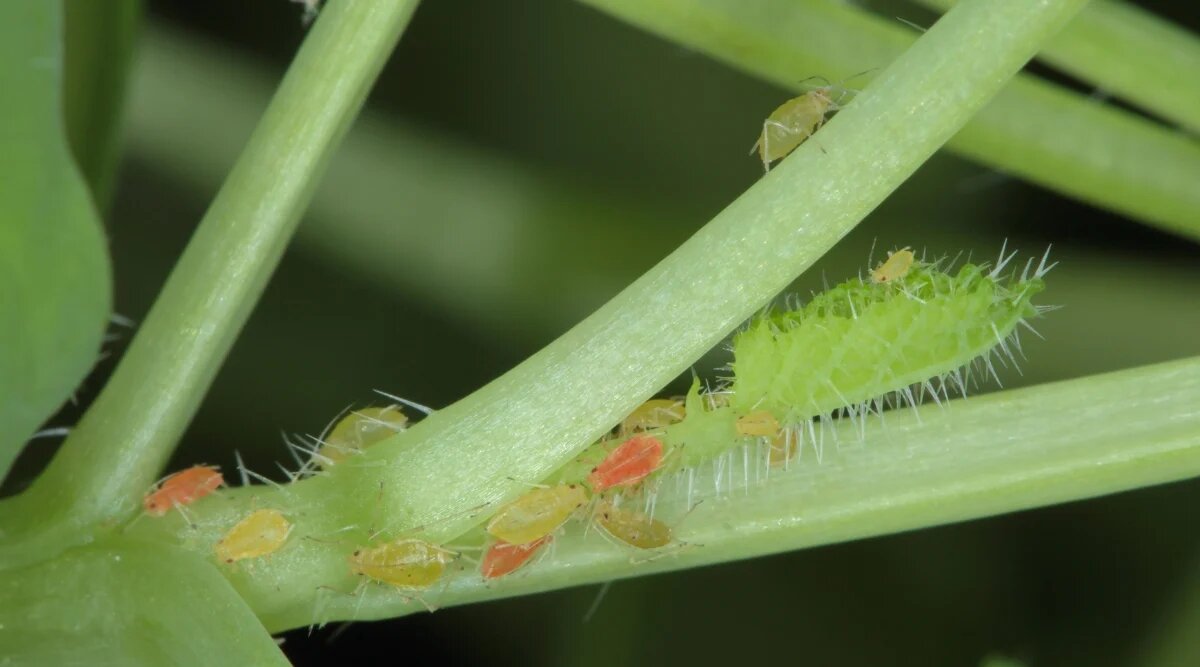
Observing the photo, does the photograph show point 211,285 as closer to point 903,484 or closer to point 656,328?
point 656,328

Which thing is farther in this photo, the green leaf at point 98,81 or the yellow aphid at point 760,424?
the green leaf at point 98,81

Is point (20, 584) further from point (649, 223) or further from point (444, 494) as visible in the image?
point (649, 223)

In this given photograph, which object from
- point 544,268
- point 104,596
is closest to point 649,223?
point 544,268

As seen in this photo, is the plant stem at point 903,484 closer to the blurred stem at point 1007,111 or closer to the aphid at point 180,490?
the aphid at point 180,490

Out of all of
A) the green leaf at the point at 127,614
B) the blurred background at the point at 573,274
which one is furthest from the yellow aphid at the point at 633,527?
the blurred background at the point at 573,274

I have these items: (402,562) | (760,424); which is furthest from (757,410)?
(402,562)
